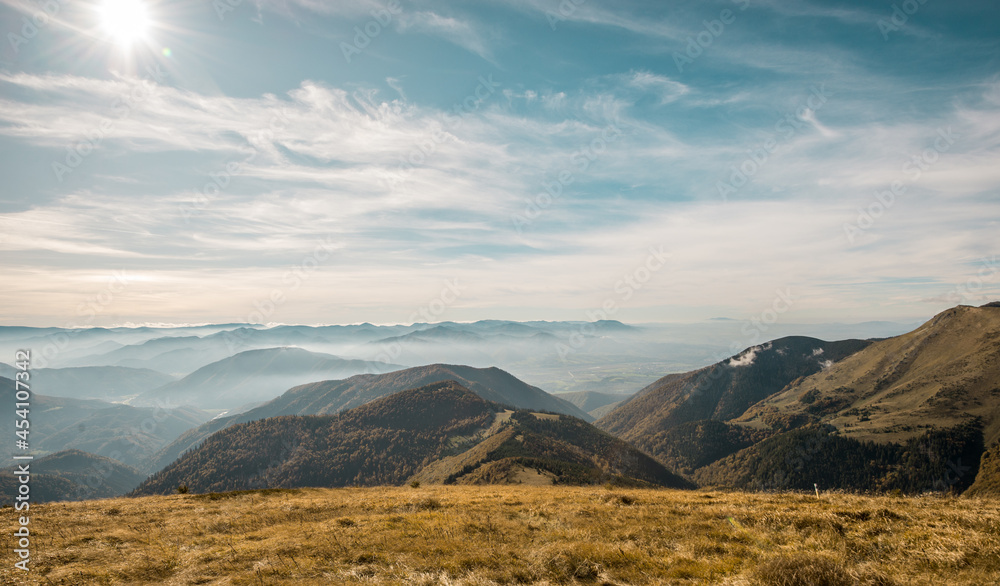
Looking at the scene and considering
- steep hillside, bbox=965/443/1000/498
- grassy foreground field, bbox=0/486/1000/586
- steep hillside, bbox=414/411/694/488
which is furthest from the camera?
steep hillside, bbox=965/443/1000/498

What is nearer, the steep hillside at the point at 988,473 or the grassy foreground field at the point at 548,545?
the grassy foreground field at the point at 548,545

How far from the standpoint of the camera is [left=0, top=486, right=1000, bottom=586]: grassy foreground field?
32.0ft

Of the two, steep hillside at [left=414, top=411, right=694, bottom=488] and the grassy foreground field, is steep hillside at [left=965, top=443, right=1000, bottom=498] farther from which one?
the grassy foreground field

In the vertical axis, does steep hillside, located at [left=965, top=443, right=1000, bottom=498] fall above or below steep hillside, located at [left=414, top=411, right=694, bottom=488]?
below

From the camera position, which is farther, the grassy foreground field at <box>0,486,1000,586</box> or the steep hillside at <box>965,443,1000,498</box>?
the steep hillside at <box>965,443,1000,498</box>

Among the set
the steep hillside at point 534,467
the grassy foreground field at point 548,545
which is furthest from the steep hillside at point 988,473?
the grassy foreground field at point 548,545

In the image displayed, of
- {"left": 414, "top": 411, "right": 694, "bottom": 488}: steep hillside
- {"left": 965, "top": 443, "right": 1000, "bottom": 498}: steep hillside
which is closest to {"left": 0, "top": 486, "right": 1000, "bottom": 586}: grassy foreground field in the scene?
{"left": 414, "top": 411, "right": 694, "bottom": 488}: steep hillside

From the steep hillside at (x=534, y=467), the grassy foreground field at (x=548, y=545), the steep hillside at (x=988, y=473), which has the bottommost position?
the steep hillside at (x=988, y=473)

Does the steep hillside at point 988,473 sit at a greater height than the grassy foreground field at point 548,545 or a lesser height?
lesser

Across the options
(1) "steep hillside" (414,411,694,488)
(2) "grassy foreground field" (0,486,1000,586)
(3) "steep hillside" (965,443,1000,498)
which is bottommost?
(3) "steep hillside" (965,443,1000,498)

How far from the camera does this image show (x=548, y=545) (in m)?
13.0

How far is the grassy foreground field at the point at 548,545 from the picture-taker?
974 centimetres

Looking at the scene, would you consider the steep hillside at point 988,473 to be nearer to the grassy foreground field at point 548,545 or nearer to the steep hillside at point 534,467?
the steep hillside at point 534,467

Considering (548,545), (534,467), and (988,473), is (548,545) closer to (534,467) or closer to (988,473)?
(534,467)
